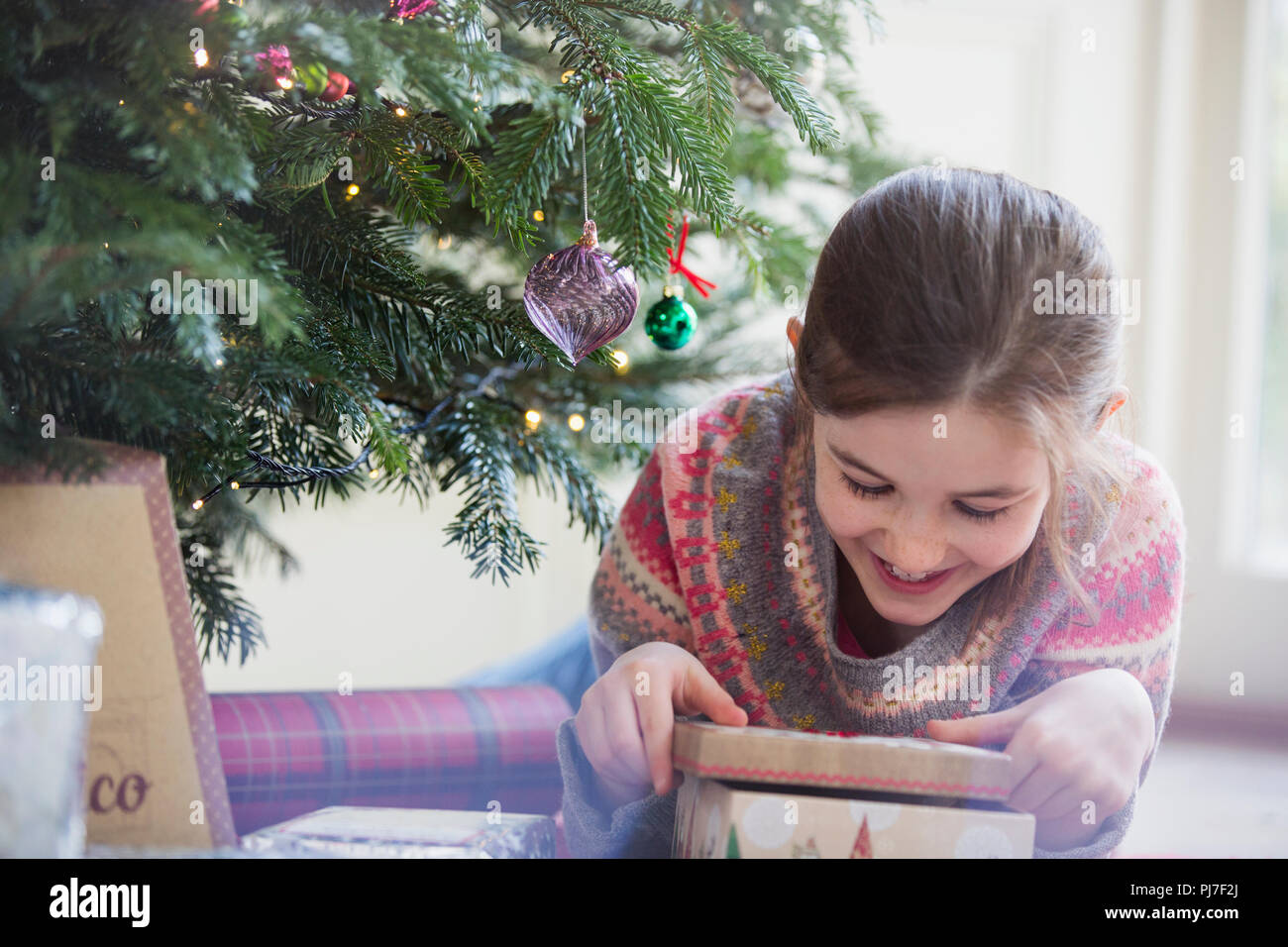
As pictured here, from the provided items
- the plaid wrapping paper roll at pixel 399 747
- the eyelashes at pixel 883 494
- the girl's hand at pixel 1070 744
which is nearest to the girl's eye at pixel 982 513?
the eyelashes at pixel 883 494

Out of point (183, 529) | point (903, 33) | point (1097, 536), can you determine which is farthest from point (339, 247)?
point (903, 33)

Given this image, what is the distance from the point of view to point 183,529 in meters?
0.80

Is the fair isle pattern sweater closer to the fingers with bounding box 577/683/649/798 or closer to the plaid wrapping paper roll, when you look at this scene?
the fingers with bounding box 577/683/649/798

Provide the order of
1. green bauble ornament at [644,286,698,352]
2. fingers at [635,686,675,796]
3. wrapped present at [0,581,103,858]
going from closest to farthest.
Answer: wrapped present at [0,581,103,858] → fingers at [635,686,675,796] → green bauble ornament at [644,286,698,352]

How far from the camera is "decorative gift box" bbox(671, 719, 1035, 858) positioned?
1.58 ft

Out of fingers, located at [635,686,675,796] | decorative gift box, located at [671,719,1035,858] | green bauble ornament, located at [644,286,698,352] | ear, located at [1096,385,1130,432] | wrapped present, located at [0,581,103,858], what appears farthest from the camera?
green bauble ornament, located at [644,286,698,352]

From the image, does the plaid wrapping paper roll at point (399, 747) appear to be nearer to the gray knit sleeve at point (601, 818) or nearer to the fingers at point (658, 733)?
the gray knit sleeve at point (601, 818)

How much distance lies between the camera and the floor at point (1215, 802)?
0.77 m

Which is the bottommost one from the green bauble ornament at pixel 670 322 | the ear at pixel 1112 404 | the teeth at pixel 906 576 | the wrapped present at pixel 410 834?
the wrapped present at pixel 410 834

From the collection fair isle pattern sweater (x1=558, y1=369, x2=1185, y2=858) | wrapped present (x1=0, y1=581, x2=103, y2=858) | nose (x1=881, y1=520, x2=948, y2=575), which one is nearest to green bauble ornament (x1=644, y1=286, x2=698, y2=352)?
fair isle pattern sweater (x1=558, y1=369, x2=1185, y2=858)

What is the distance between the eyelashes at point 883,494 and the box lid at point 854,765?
165mm

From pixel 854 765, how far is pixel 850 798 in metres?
0.02

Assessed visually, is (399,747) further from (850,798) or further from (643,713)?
(850,798)

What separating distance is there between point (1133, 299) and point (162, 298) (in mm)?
2074
